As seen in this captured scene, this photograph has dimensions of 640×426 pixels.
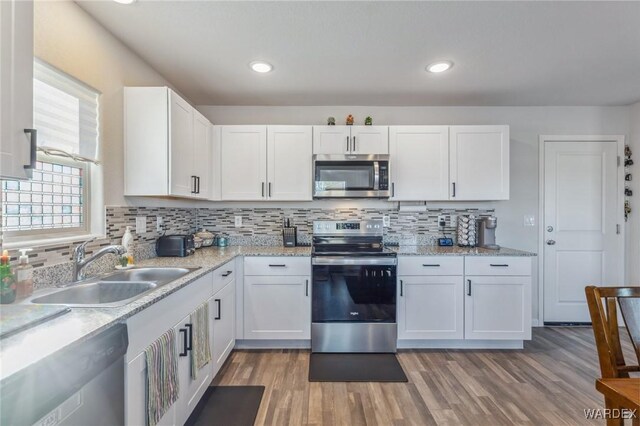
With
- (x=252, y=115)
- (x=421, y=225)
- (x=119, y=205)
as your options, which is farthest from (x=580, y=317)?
(x=119, y=205)

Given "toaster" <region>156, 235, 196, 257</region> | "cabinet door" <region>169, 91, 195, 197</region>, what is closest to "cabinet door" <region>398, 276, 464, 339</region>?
"toaster" <region>156, 235, 196, 257</region>

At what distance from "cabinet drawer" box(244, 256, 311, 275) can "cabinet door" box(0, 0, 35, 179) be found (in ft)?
6.11

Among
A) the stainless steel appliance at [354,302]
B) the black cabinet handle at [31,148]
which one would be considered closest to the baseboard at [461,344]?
the stainless steel appliance at [354,302]

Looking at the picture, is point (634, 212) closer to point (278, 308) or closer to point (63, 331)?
point (278, 308)

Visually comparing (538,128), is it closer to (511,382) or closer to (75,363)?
(511,382)

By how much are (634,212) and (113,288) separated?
4.68 metres

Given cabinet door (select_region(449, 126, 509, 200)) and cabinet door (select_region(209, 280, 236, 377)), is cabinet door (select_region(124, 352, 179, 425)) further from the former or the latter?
cabinet door (select_region(449, 126, 509, 200))

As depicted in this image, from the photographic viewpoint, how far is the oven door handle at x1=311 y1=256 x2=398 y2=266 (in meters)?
2.64

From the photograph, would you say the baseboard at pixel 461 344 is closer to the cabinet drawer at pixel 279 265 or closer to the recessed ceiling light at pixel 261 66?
the cabinet drawer at pixel 279 265

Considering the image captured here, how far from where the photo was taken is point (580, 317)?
10.9ft

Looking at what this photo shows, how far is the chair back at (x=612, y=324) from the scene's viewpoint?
1.15 meters

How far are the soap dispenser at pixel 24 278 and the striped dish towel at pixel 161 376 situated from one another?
23.3 inches

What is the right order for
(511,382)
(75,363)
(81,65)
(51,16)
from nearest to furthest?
(75,363)
(51,16)
(81,65)
(511,382)

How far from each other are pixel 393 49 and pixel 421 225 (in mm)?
1794
